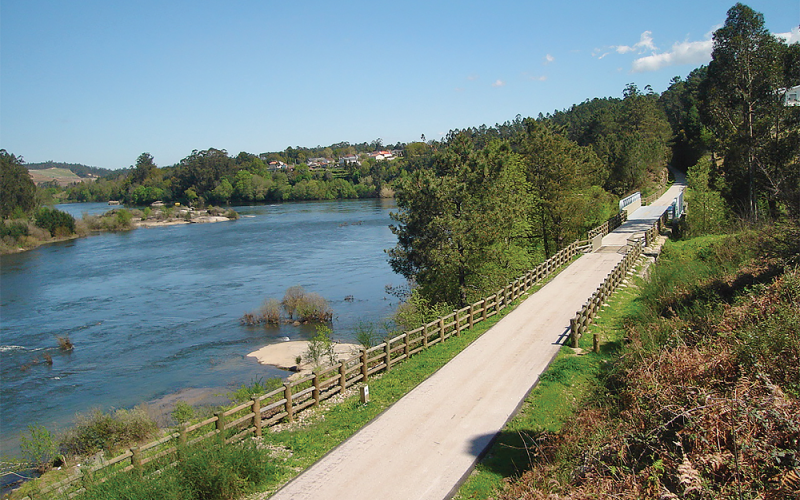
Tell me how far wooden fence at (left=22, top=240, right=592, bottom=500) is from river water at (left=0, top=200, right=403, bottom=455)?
9.75 metres

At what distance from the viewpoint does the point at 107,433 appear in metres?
17.2

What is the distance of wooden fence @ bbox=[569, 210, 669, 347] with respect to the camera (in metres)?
16.2

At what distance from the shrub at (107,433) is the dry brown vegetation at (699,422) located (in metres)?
12.7

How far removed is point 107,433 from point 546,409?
44.1 feet

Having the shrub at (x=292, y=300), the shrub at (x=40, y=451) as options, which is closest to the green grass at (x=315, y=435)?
the shrub at (x=40, y=451)

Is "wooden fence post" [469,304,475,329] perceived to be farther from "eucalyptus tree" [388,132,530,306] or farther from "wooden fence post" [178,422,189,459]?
"wooden fence post" [178,422,189,459]

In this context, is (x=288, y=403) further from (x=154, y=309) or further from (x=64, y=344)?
(x=154, y=309)

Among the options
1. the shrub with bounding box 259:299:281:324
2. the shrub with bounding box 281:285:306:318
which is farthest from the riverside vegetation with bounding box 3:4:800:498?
the shrub with bounding box 259:299:281:324

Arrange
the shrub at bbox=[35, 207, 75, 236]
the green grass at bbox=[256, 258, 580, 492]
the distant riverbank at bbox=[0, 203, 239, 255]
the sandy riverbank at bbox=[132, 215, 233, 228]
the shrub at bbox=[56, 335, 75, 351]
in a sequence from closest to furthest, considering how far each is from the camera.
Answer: the green grass at bbox=[256, 258, 580, 492] → the shrub at bbox=[56, 335, 75, 351] → the distant riverbank at bbox=[0, 203, 239, 255] → the shrub at bbox=[35, 207, 75, 236] → the sandy riverbank at bbox=[132, 215, 233, 228]

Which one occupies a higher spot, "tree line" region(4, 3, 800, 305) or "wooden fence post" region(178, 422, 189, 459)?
"tree line" region(4, 3, 800, 305)

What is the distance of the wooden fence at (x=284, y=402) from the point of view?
32.2ft

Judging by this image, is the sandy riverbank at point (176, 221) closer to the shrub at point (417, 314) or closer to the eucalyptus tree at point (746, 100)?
the shrub at point (417, 314)

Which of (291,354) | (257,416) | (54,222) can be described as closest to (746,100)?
(291,354)

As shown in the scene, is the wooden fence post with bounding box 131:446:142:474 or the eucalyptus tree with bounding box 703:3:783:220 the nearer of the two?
the wooden fence post with bounding box 131:446:142:474
